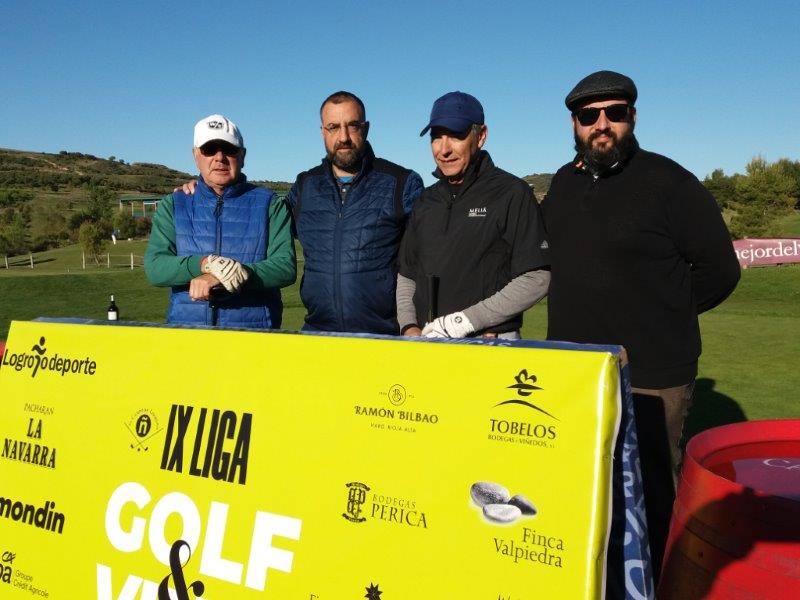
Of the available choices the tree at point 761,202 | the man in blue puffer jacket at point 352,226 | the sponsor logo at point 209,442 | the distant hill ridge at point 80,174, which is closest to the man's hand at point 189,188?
the man in blue puffer jacket at point 352,226

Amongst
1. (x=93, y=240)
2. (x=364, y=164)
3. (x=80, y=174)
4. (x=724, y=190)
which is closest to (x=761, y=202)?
(x=724, y=190)

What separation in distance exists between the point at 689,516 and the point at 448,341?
Answer: 81cm

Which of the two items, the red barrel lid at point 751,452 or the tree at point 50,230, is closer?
the red barrel lid at point 751,452

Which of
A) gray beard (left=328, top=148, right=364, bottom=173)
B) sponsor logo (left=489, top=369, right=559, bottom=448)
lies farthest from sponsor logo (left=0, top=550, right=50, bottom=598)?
gray beard (left=328, top=148, right=364, bottom=173)

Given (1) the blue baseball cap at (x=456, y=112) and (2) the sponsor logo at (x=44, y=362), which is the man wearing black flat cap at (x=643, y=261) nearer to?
(1) the blue baseball cap at (x=456, y=112)

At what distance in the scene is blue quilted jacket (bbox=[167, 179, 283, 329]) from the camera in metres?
3.45

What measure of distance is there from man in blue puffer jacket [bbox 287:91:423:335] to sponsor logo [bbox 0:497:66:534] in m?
1.58

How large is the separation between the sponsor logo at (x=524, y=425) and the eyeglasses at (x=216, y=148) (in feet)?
7.75

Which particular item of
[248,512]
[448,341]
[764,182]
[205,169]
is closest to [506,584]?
[448,341]

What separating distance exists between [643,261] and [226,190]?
2152mm

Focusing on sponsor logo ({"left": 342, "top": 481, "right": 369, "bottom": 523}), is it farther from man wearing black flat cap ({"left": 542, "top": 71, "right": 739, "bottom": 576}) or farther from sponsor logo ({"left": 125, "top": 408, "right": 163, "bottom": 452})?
man wearing black flat cap ({"left": 542, "top": 71, "right": 739, "bottom": 576})

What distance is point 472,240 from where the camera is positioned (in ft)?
9.77

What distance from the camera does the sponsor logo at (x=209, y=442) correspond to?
2258 millimetres

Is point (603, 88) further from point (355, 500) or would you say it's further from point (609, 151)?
point (355, 500)
